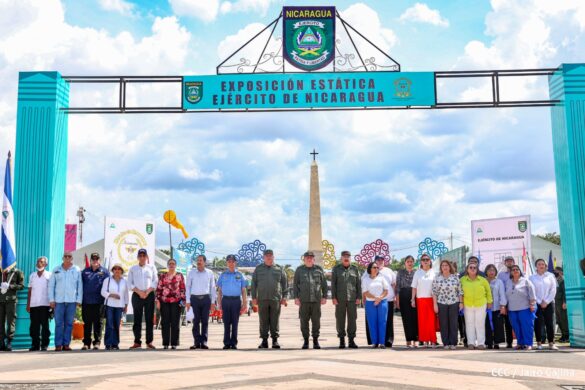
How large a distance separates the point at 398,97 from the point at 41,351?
8029 millimetres

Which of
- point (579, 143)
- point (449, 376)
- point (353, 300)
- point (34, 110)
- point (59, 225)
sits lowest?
point (449, 376)

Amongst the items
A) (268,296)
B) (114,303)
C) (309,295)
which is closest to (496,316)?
(309,295)

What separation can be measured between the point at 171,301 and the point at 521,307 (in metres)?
5.98

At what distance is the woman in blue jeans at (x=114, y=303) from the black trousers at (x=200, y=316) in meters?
1.27

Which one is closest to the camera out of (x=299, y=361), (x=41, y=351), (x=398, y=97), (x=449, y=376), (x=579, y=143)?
(x=449, y=376)

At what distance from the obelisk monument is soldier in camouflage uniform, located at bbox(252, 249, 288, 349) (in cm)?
3883

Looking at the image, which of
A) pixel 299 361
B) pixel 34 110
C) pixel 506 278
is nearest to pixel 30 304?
pixel 34 110

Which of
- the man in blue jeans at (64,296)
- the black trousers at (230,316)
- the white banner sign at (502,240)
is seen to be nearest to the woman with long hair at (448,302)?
the black trousers at (230,316)

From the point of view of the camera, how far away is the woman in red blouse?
1163 centimetres

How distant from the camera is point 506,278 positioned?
1174cm

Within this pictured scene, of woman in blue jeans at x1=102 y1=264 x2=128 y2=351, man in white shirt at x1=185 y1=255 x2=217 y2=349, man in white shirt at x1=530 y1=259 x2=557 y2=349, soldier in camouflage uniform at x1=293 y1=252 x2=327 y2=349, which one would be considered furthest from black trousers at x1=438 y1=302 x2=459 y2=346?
woman in blue jeans at x1=102 y1=264 x2=128 y2=351

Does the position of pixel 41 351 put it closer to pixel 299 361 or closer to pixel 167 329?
pixel 167 329

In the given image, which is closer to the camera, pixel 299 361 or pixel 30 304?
pixel 299 361

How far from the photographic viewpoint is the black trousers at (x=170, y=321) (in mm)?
11609
